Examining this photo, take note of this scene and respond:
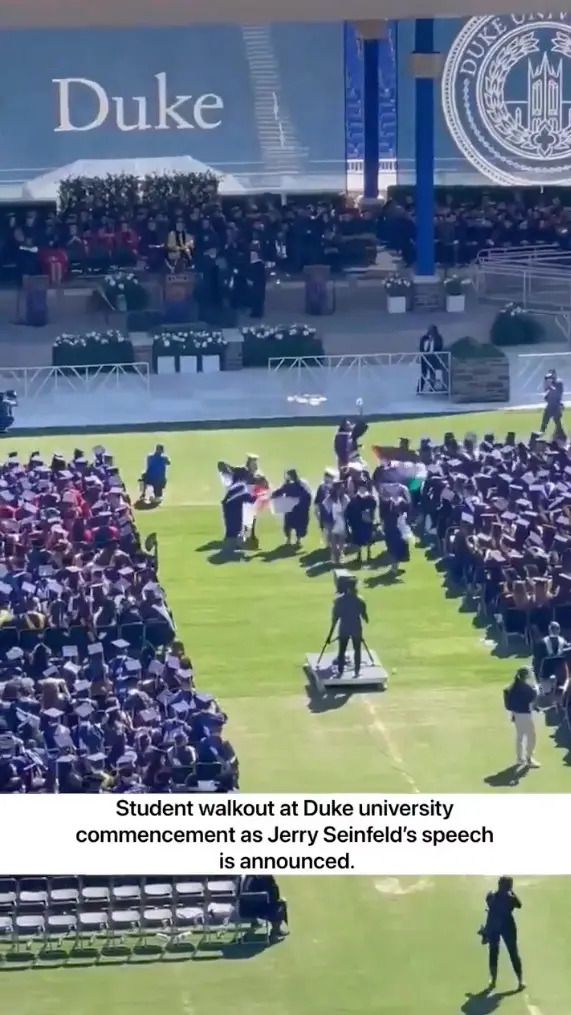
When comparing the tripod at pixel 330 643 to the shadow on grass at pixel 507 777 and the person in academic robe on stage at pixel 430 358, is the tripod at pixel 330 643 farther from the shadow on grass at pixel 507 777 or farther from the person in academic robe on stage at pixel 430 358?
the person in academic robe on stage at pixel 430 358

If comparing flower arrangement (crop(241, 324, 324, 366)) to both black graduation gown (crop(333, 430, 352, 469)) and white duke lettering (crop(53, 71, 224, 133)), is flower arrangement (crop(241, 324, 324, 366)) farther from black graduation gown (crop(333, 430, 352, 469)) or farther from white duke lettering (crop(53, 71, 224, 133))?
white duke lettering (crop(53, 71, 224, 133))

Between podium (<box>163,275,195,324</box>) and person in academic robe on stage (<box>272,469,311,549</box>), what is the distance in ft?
7.81

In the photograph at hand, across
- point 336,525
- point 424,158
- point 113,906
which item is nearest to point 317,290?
point 424,158

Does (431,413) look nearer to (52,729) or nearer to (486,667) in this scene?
(486,667)

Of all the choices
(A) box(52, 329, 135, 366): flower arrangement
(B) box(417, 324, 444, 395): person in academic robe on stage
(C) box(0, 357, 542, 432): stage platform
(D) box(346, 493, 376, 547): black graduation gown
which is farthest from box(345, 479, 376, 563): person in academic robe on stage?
(A) box(52, 329, 135, 366): flower arrangement

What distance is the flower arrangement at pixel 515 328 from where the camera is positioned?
16797mm

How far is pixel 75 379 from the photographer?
16.3 metres

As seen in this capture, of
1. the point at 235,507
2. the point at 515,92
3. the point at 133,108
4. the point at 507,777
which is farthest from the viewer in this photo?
the point at 133,108

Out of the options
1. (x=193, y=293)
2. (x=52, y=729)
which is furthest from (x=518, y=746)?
(x=193, y=293)

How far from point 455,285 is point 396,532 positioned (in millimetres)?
3909

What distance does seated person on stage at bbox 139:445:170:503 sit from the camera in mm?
14688

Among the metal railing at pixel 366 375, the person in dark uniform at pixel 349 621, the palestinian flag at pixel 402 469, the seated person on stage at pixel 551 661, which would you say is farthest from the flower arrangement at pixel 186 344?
the seated person on stage at pixel 551 661

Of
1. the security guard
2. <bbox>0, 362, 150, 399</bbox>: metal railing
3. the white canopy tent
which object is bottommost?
the security guard

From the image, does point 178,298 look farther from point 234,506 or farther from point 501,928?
point 501,928
